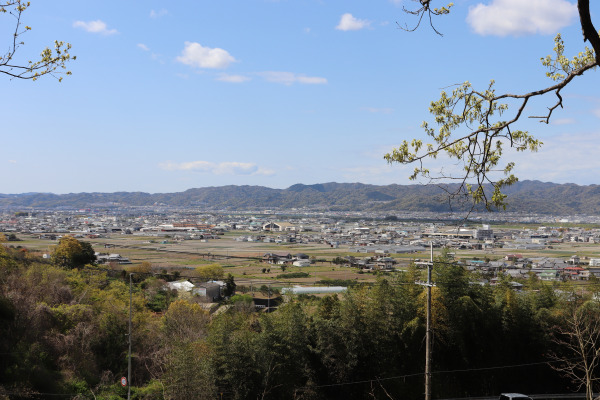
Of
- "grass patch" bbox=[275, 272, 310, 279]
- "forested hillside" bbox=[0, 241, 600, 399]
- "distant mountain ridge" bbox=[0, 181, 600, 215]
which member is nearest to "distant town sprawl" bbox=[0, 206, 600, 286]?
"grass patch" bbox=[275, 272, 310, 279]

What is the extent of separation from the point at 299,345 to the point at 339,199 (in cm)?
16254

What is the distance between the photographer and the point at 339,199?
568 ft

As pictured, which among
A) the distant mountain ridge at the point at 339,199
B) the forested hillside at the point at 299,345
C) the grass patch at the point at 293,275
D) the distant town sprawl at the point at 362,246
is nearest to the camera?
the forested hillside at the point at 299,345

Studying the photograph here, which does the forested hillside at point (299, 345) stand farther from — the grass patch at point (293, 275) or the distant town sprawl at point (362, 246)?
the grass patch at point (293, 275)

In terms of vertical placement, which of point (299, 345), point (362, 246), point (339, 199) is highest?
point (339, 199)

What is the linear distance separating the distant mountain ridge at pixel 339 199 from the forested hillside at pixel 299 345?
113 meters

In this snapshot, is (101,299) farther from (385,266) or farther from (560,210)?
(560,210)

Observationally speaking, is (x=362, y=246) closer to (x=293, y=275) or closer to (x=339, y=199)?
(x=293, y=275)

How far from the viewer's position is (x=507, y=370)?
531 inches

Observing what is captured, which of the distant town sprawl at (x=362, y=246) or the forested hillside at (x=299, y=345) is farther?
the distant town sprawl at (x=362, y=246)

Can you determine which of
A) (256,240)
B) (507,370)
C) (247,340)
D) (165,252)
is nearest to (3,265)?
(247,340)

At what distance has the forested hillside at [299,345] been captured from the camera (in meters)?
10.5

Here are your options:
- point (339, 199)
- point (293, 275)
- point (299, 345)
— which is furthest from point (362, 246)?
point (339, 199)

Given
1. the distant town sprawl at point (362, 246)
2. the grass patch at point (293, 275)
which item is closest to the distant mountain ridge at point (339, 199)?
the distant town sprawl at point (362, 246)
